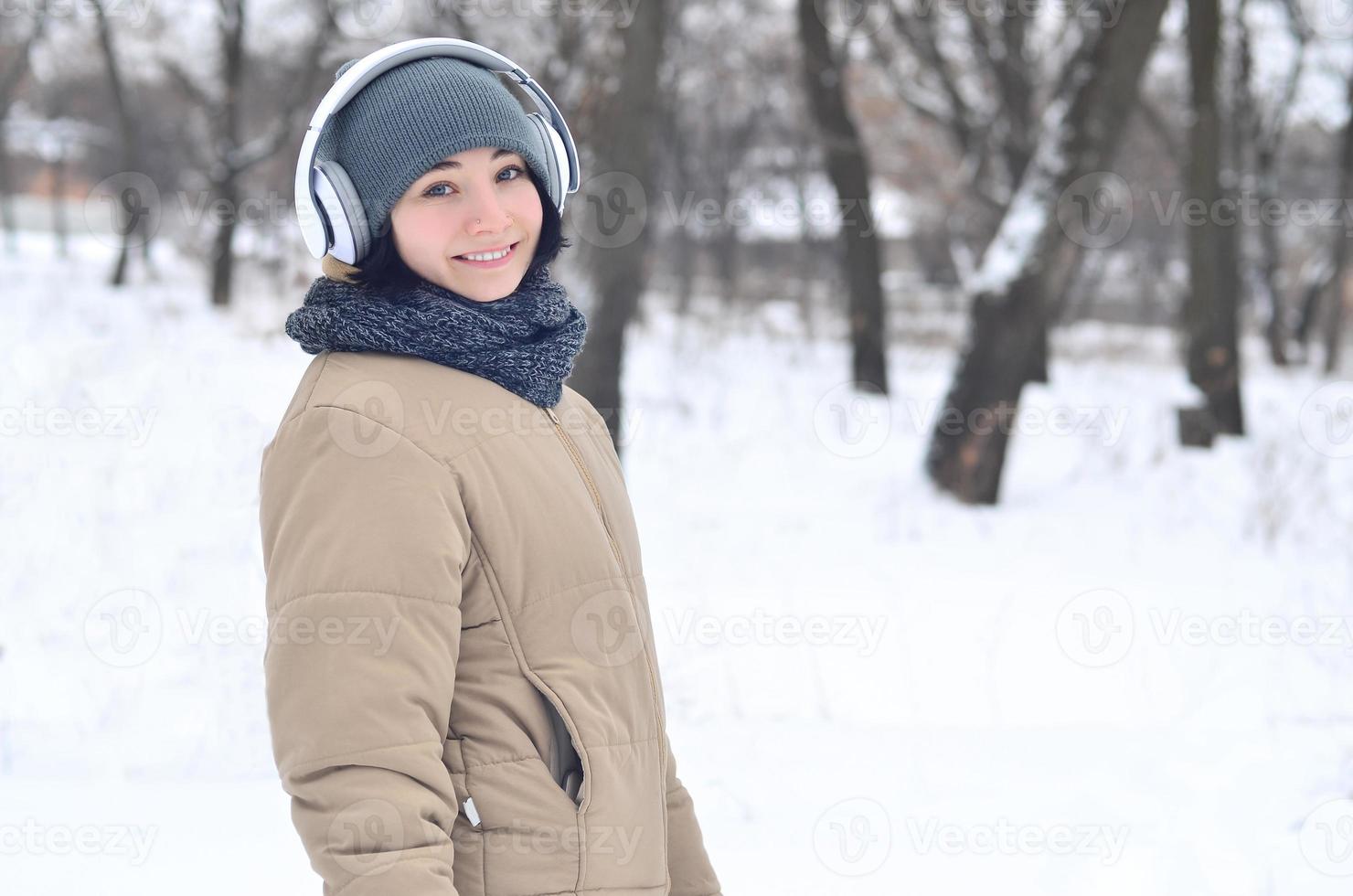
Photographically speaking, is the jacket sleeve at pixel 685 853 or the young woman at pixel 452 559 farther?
the jacket sleeve at pixel 685 853

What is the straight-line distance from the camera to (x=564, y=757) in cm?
140

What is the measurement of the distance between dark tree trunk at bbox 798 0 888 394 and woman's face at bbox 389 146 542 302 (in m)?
8.51

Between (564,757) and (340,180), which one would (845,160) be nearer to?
(340,180)

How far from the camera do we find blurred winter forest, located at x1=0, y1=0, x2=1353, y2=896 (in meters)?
3.25

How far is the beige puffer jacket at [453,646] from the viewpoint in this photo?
1.18m

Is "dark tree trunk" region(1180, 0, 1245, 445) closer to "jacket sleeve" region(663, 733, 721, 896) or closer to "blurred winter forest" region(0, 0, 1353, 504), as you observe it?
"blurred winter forest" region(0, 0, 1353, 504)

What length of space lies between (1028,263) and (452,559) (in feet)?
19.6

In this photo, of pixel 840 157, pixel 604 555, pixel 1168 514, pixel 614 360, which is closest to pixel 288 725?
pixel 604 555

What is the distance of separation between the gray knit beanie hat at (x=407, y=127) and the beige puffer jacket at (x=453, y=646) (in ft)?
0.78

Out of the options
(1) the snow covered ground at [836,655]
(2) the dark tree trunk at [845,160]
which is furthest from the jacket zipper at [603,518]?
(2) the dark tree trunk at [845,160]

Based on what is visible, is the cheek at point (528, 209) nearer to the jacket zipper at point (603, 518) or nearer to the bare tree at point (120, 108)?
the jacket zipper at point (603, 518)

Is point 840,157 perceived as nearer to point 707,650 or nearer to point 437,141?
point 707,650

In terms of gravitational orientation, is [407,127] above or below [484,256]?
above

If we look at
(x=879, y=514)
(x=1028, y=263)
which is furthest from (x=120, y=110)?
(x=1028, y=263)
